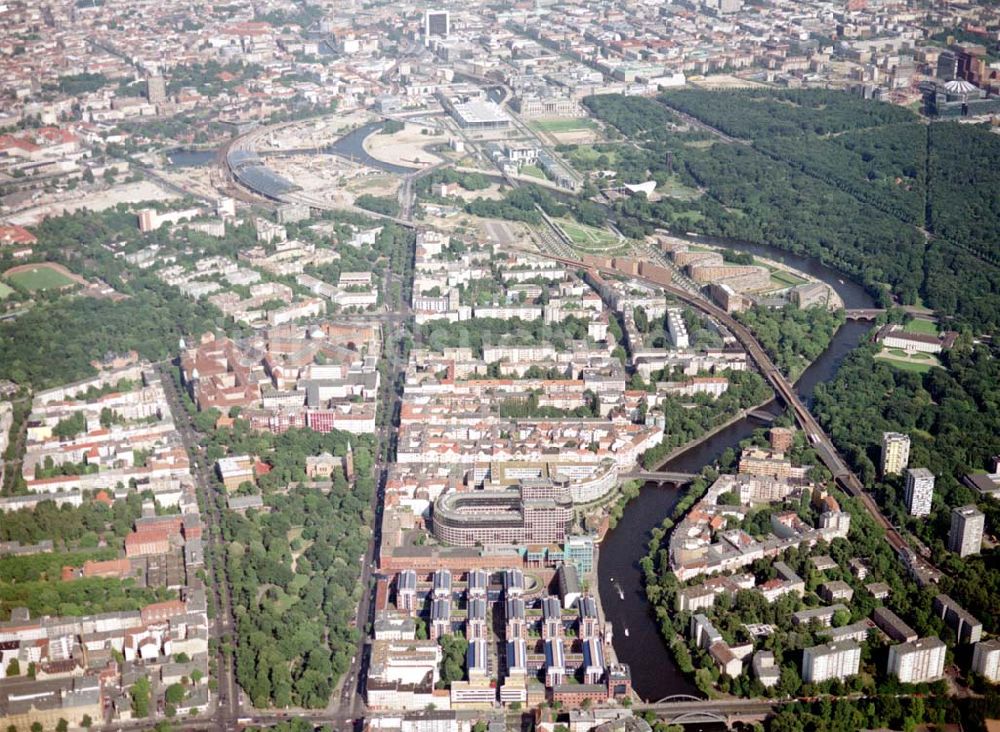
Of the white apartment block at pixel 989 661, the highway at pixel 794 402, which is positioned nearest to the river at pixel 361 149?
the highway at pixel 794 402

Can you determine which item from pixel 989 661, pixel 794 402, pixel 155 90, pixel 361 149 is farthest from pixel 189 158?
pixel 989 661

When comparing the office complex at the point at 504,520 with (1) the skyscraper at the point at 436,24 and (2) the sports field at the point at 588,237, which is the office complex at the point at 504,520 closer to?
(2) the sports field at the point at 588,237

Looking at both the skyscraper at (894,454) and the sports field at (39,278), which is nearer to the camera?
the skyscraper at (894,454)

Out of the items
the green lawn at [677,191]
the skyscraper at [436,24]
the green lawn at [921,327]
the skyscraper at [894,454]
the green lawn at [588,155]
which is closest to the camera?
the skyscraper at [894,454]

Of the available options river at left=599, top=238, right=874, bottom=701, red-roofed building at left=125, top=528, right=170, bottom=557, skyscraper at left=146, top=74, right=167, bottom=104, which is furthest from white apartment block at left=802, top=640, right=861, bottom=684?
skyscraper at left=146, top=74, right=167, bottom=104

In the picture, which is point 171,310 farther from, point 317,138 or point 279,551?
point 317,138
